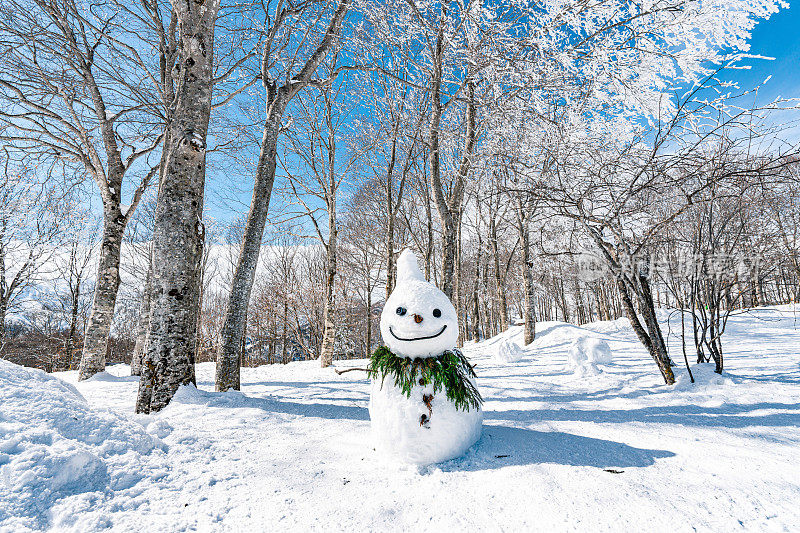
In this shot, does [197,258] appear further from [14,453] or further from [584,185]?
[584,185]

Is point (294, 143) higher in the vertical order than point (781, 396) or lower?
higher

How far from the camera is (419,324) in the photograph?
2268 millimetres

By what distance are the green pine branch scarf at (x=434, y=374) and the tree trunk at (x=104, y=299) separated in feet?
23.6

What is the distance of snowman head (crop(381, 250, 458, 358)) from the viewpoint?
2285mm

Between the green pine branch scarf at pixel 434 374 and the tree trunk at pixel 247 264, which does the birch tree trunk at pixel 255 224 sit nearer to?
the tree trunk at pixel 247 264

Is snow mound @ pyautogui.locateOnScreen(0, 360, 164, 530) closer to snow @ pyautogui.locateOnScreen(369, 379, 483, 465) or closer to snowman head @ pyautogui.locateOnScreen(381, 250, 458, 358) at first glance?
snow @ pyautogui.locateOnScreen(369, 379, 483, 465)

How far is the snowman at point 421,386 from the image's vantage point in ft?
6.91

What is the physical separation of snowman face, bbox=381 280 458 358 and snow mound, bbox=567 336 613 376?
380 centimetres

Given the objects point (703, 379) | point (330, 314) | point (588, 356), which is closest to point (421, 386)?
point (703, 379)

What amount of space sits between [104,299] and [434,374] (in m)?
7.70

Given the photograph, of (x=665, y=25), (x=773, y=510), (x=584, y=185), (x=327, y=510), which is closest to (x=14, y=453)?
(x=327, y=510)

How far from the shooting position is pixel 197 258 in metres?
3.62

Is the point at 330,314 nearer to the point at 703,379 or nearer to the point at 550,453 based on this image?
the point at 550,453

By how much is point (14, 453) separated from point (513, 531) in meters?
2.28
